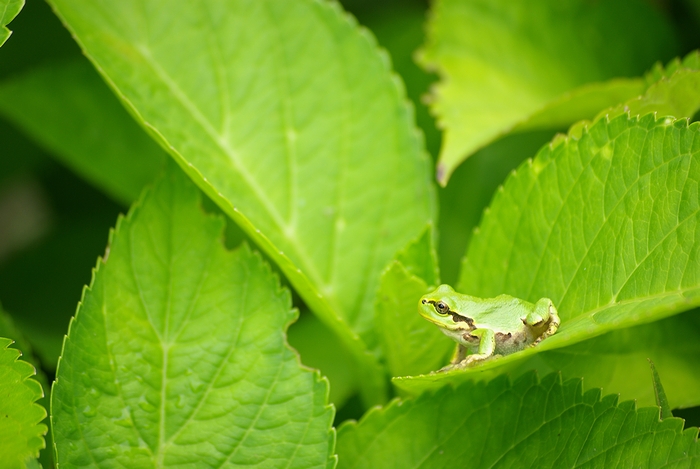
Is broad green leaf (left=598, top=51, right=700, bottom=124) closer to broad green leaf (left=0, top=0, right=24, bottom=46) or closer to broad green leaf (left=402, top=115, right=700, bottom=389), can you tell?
broad green leaf (left=402, top=115, right=700, bottom=389)

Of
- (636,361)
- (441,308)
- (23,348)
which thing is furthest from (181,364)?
(636,361)

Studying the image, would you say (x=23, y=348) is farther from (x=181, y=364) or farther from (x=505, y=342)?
(x=505, y=342)

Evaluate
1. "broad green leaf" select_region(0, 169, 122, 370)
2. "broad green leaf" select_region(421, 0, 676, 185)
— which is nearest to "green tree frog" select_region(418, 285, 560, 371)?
"broad green leaf" select_region(421, 0, 676, 185)

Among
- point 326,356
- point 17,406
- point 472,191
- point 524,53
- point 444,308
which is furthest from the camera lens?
point 472,191

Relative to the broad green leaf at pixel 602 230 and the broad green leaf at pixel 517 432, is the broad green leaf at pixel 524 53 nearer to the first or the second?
the broad green leaf at pixel 602 230

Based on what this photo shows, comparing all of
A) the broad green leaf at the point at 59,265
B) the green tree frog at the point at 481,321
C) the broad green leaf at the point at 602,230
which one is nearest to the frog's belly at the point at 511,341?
the green tree frog at the point at 481,321

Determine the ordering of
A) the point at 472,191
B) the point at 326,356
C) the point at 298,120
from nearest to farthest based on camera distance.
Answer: the point at 298,120, the point at 326,356, the point at 472,191

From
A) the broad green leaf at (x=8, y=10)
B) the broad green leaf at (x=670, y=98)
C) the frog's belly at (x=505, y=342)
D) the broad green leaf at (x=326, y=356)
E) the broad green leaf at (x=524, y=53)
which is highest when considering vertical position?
the broad green leaf at (x=8, y=10)

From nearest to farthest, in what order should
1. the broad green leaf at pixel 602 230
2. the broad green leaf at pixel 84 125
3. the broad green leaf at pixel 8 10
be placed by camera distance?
the broad green leaf at pixel 602 230, the broad green leaf at pixel 8 10, the broad green leaf at pixel 84 125
